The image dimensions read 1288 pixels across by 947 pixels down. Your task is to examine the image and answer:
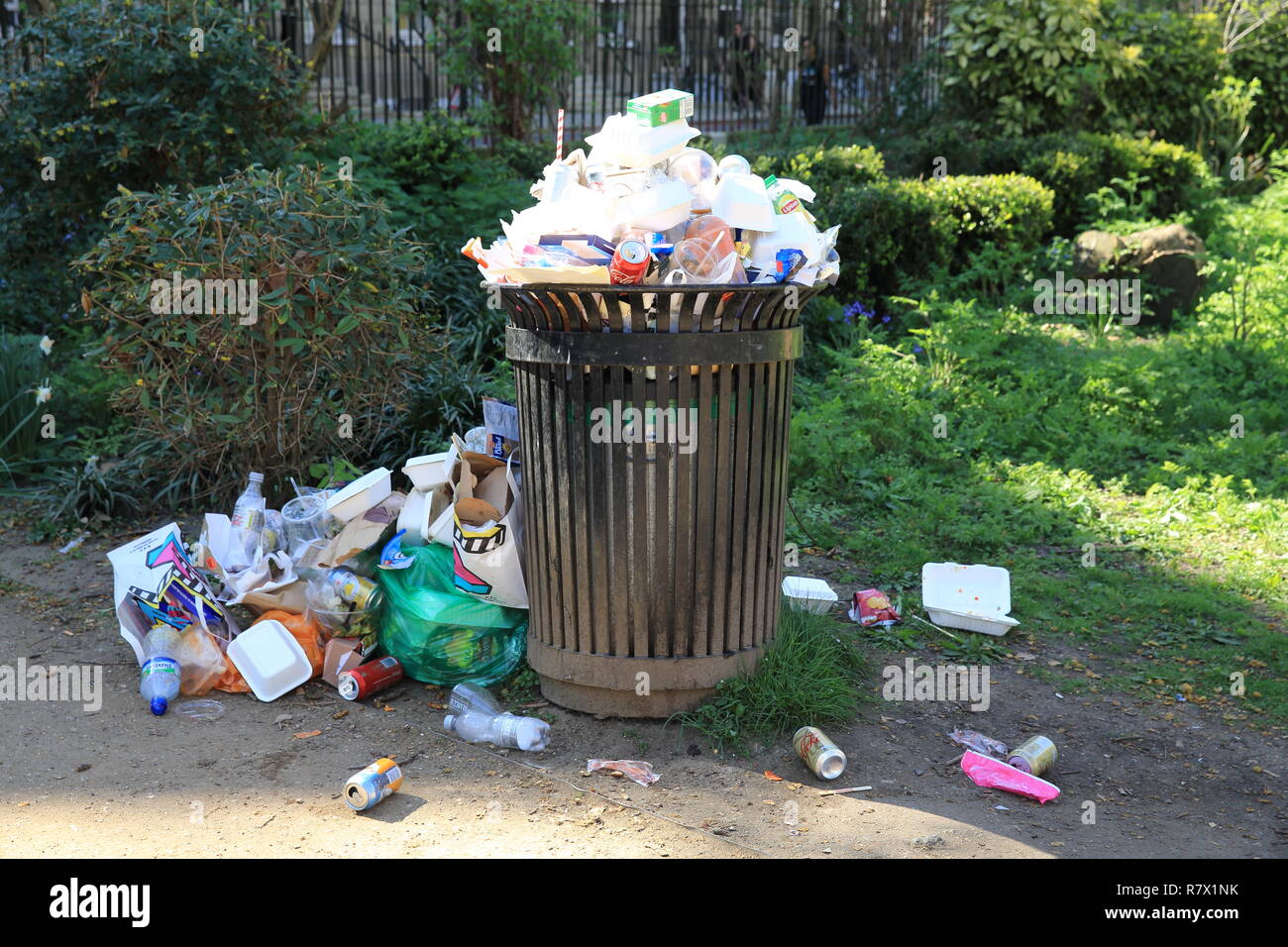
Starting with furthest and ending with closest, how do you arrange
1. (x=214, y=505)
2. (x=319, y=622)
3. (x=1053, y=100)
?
(x=1053, y=100) → (x=214, y=505) → (x=319, y=622)

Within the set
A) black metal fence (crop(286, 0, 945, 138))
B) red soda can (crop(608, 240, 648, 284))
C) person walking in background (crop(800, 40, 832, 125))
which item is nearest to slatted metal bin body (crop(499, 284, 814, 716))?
red soda can (crop(608, 240, 648, 284))

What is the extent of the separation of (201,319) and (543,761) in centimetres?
239

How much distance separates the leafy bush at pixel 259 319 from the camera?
14.4 ft

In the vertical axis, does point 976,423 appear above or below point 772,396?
below

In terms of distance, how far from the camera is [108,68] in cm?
585

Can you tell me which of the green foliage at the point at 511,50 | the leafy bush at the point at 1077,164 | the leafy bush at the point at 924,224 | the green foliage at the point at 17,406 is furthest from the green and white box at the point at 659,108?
the green foliage at the point at 511,50

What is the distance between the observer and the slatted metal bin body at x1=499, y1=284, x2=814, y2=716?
308 centimetres

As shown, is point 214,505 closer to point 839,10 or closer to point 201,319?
point 201,319

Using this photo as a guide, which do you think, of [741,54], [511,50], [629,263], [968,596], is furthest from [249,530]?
[741,54]

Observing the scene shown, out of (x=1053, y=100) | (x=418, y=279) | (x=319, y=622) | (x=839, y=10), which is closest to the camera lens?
(x=319, y=622)

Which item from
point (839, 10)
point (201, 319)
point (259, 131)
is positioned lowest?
point (201, 319)

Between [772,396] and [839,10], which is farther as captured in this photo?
[839,10]

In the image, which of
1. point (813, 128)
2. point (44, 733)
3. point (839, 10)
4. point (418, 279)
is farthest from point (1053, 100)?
point (44, 733)

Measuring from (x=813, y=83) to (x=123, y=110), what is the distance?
8.77 m
